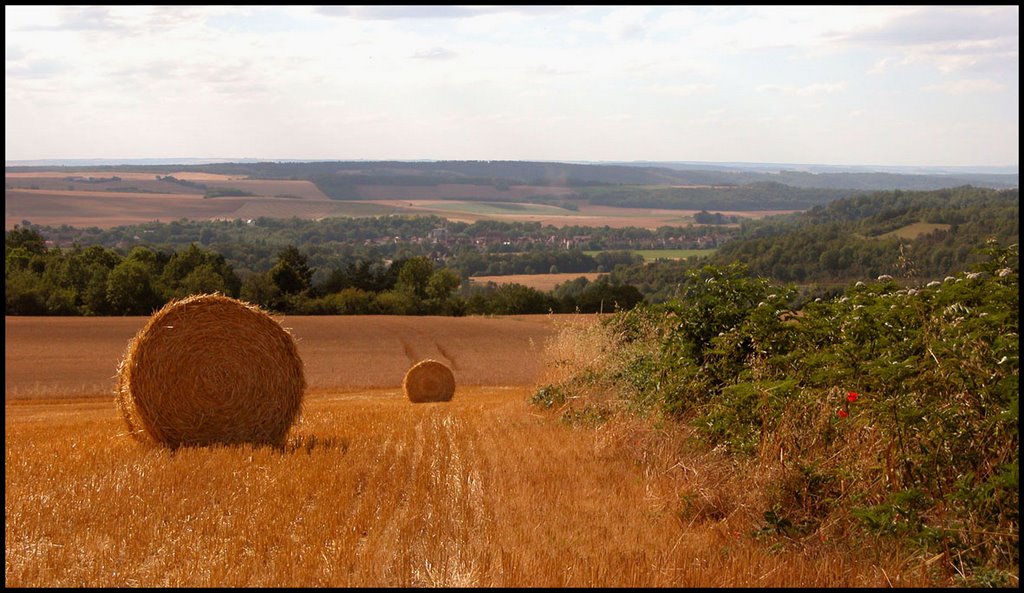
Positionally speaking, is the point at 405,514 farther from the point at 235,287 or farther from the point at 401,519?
the point at 235,287

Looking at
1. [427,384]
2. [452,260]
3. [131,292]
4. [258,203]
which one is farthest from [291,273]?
[258,203]

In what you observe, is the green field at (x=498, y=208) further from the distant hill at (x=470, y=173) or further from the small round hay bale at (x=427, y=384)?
the small round hay bale at (x=427, y=384)

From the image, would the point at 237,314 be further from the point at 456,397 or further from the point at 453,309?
the point at 453,309

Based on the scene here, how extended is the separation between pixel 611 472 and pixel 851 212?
65.5m

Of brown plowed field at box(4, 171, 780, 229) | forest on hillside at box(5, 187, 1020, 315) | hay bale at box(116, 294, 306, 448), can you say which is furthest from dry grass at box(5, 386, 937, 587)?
brown plowed field at box(4, 171, 780, 229)

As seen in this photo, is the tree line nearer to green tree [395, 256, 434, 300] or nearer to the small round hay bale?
green tree [395, 256, 434, 300]

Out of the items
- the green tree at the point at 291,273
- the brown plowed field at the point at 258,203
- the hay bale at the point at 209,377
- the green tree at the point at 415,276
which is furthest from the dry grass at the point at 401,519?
the brown plowed field at the point at 258,203

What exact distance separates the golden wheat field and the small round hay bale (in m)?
9.59

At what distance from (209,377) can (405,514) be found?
5.45m

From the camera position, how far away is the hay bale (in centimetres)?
1167

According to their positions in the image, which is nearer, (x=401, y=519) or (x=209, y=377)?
(x=401, y=519)

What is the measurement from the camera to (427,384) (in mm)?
23016

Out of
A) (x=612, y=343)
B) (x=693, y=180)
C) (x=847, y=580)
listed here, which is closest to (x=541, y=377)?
(x=612, y=343)

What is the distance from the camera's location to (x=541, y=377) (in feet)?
54.7
